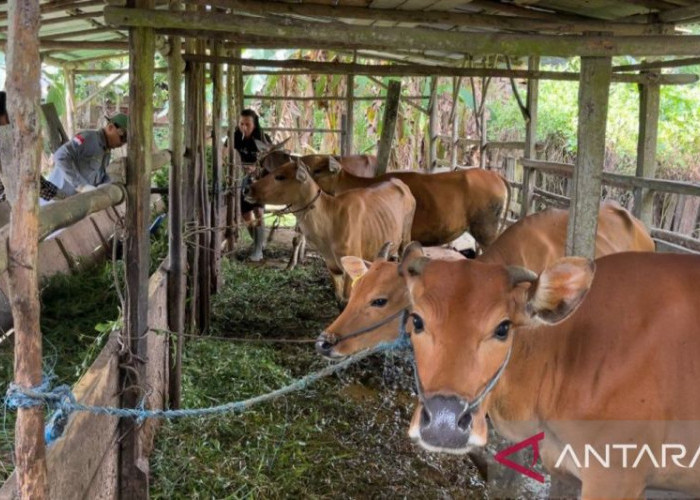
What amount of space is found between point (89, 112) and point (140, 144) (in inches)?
743

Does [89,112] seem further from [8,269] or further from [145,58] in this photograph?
[8,269]

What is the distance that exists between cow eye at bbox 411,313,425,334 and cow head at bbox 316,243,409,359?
3.88ft

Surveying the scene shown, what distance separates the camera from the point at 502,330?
8.78ft

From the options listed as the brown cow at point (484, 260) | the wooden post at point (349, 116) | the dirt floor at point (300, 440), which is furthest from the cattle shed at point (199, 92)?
the wooden post at point (349, 116)

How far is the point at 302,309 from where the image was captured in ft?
26.5

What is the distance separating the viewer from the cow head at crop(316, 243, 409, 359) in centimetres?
399

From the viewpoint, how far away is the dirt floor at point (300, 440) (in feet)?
13.8

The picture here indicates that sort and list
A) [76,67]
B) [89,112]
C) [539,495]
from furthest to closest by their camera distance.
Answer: [89,112], [76,67], [539,495]

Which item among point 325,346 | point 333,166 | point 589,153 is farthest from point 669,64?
point 333,166

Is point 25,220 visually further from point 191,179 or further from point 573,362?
point 191,179

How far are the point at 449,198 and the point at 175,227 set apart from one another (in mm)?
5061

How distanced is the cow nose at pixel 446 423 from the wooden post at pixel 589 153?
1.51m

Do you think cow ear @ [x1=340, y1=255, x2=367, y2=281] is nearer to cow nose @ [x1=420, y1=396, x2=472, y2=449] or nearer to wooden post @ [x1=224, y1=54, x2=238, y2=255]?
cow nose @ [x1=420, y1=396, x2=472, y2=449]

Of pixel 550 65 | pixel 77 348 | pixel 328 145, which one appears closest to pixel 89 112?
pixel 328 145
